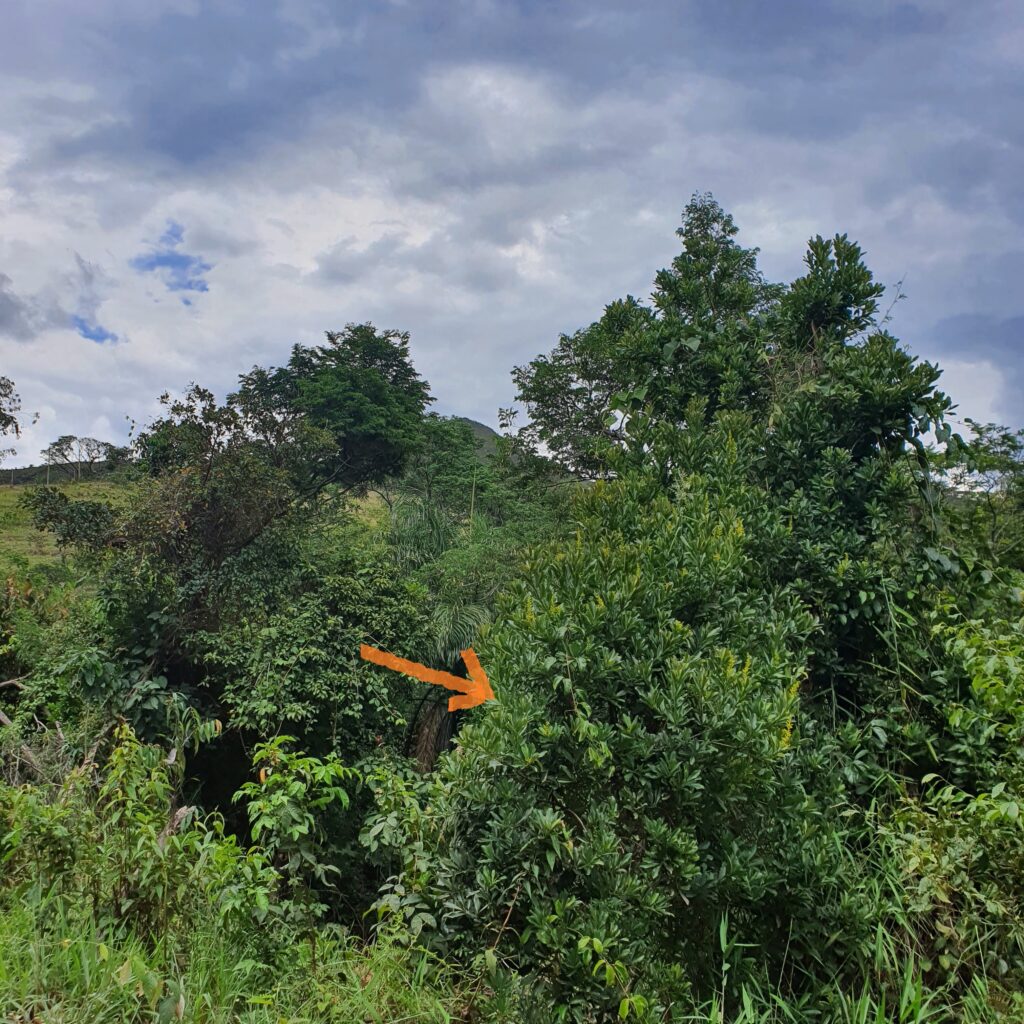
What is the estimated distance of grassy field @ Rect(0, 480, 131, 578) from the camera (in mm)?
10719

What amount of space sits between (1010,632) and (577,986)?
2.57m

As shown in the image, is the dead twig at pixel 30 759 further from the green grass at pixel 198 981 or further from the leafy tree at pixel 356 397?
the leafy tree at pixel 356 397

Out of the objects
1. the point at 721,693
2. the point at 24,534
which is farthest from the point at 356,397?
the point at 721,693

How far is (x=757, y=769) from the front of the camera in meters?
2.33

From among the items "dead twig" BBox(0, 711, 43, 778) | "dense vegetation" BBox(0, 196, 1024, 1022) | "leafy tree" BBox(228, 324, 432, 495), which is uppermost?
"leafy tree" BBox(228, 324, 432, 495)

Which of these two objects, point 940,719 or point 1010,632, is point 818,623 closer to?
point 940,719

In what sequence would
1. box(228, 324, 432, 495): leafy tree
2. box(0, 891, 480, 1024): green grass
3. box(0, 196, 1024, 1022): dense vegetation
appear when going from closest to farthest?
box(0, 891, 480, 1024): green grass, box(0, 196, 1024, 1022): dense vegetation, box(228, 324, 432, 495): leafy tree

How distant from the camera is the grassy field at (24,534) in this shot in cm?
1072

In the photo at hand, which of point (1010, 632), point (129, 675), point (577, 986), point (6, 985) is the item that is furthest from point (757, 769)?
point (129, 675)

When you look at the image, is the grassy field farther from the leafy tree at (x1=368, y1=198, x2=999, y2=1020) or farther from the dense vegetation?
the leafy tree at (x1=368, y1=198, x2=999, y2=1020)

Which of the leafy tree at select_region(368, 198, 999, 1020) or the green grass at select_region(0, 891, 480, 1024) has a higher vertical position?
the leafy tree at select_region(368, 198, 999, 1020)

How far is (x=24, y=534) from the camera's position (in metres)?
22.1

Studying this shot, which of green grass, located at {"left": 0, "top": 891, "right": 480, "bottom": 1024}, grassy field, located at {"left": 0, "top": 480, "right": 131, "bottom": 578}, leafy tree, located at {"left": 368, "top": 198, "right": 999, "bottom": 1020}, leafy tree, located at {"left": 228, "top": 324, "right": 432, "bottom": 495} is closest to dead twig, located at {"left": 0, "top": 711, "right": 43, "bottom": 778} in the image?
green grass, located at {"left": 0, "top": 891, "right": 480, "bottom": 1024}

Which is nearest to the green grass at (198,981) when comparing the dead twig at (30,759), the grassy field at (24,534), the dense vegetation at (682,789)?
the dense vegetation at (682,789)
